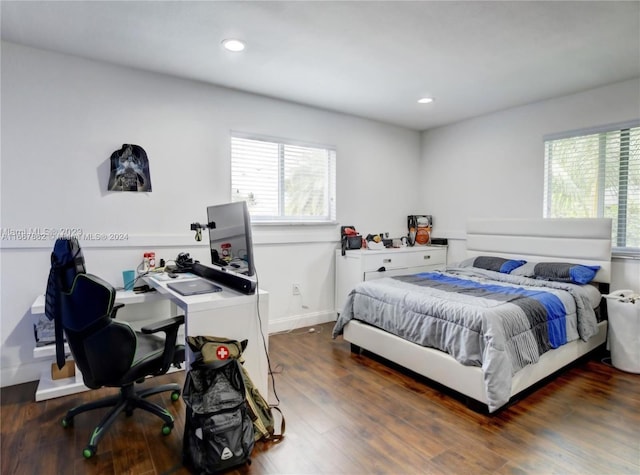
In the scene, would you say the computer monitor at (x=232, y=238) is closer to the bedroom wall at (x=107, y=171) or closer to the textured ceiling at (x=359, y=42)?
the bedroom wall at (x=107, y=171)

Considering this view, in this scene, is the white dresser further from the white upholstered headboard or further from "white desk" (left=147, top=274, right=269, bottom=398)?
"white desk" (left=147, top=274, right=269, bottom=398)

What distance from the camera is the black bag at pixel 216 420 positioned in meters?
1.71

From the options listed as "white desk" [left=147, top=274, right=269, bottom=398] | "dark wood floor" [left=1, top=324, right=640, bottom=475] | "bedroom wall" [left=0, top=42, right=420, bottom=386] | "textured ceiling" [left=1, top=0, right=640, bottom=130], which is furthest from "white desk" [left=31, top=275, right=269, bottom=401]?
"textured ceiling" [left=1, top=0, right=640, bottom=130]

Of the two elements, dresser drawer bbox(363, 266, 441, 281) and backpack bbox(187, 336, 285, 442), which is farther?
dresser drawer bbox(363, 266, 441, 281)

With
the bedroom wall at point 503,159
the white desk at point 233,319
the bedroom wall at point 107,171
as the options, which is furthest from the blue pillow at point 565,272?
the white desk at point 233,319

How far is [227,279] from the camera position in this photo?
236 centimetres

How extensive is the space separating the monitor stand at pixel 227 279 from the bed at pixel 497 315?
1303 millimetres

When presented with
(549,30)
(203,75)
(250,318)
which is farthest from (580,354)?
(203,75)

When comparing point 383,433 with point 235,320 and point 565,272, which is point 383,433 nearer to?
point 235,320

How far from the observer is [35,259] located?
2.74m

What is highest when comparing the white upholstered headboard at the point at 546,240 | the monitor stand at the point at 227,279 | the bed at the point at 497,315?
the white upholstered headboard at the point at 546,240

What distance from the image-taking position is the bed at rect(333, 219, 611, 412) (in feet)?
7.49

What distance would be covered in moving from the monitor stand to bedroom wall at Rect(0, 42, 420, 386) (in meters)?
0.65

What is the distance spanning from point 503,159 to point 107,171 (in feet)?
13.6
